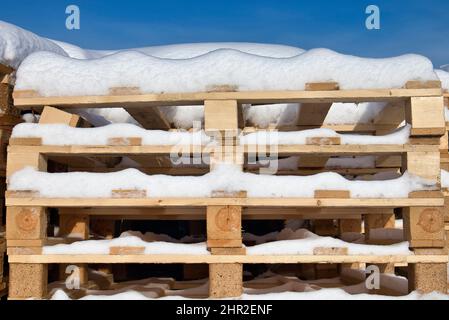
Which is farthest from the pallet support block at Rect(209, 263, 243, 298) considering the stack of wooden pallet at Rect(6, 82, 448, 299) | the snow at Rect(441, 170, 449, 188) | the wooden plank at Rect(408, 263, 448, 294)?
the snow at Rect(441, 170, 449, 188)

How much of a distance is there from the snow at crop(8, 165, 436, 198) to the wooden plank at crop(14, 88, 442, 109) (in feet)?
3.09

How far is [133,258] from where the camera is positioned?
20.8 feet

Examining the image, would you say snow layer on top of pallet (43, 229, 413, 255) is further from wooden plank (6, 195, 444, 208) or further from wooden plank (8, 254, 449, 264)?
wooden plank (6, 195, 444, 208)

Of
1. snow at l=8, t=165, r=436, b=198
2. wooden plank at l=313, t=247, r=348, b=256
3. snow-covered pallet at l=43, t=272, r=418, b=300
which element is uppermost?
snow at l=8, t=165, r=436, b=198

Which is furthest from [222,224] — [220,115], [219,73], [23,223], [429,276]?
[429,276]

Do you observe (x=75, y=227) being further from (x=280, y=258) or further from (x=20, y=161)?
(x=280, y=258)

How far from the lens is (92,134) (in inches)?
261

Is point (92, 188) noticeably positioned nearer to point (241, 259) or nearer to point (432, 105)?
point (241, 259)

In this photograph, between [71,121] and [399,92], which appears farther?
[71,121]

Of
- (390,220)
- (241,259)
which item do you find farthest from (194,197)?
(390,220)

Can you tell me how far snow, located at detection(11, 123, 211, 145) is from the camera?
6.57 metres

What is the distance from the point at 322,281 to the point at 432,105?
381cm
